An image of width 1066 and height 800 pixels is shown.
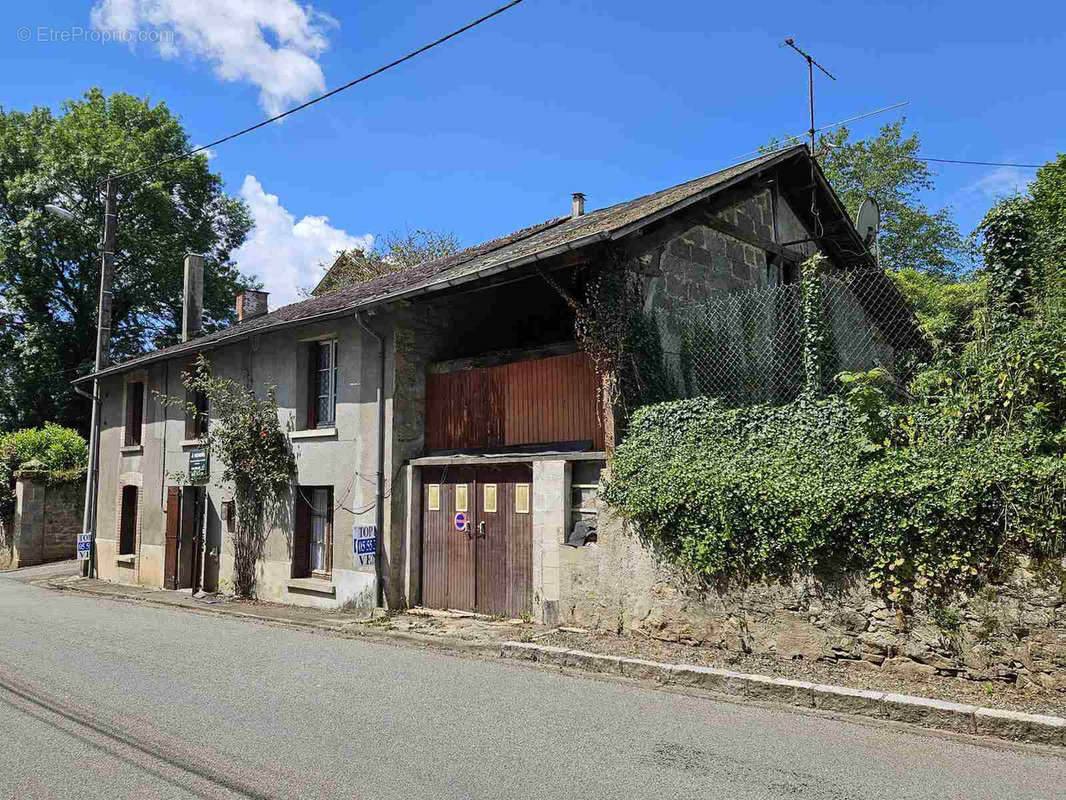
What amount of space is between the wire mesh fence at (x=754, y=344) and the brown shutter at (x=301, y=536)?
23.3 feet

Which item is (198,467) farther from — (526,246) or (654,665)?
(654,665)

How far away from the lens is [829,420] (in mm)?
8094

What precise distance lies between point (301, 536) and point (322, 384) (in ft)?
8.60

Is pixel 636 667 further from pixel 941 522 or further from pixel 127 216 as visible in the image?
pixel 127 216

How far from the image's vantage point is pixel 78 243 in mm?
28109

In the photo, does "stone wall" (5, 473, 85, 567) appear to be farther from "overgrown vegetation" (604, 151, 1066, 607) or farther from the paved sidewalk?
"overgrown vegetation" (604, 151, 1066, 607)

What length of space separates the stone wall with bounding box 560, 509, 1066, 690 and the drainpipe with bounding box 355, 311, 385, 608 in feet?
11.2

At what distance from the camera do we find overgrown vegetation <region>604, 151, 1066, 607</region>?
21.9 feet

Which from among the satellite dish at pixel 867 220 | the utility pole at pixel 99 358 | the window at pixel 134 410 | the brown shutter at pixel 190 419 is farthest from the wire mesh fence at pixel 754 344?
the utility pole at pixel 99 358

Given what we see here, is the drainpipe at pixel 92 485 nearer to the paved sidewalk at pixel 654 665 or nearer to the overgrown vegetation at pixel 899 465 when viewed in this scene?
the paved sidewalk at pixel 654 665

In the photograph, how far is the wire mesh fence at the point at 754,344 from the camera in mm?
9516

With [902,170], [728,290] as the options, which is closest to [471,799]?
[728,290]

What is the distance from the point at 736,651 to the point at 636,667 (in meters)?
1.05

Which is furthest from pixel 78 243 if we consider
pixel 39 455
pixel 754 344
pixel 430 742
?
pixel 430 742
